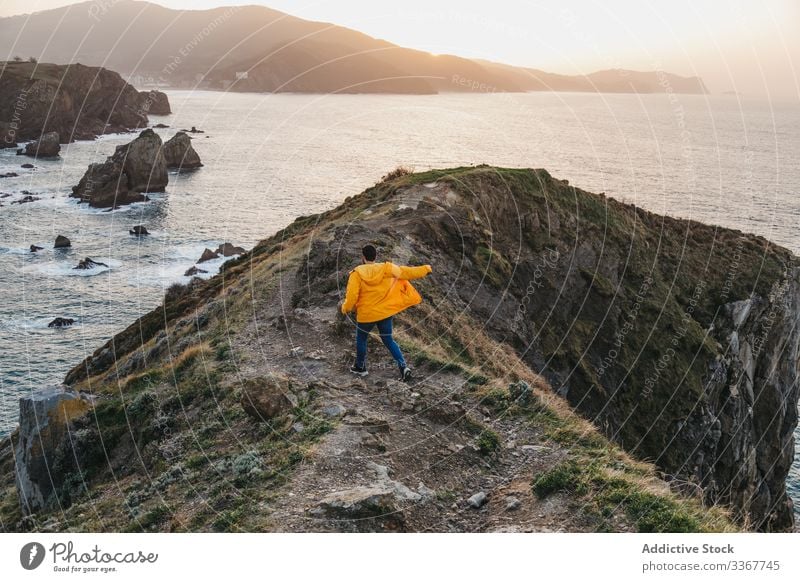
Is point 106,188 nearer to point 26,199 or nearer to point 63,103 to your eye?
point 26,199

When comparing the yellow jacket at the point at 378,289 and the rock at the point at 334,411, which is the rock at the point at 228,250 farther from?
the rock at the point at 334,411

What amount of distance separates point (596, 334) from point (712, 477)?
34.5 ft

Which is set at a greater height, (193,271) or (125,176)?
(125,176)

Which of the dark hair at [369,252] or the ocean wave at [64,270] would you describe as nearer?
the dark hair at [369,252]

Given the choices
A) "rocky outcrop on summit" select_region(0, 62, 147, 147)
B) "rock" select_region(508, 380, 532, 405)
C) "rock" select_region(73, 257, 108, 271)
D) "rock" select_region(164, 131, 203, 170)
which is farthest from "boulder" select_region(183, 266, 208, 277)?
"rocky outcrop on summit" select_region(0, 62, 147, 147)

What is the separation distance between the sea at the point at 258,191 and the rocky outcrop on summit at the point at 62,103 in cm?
1135

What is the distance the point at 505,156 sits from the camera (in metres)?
122

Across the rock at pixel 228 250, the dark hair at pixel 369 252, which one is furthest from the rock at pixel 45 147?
the dark hair at pixel 369 252

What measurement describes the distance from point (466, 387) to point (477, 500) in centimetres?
467

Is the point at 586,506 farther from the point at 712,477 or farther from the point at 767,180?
the point at 767,180

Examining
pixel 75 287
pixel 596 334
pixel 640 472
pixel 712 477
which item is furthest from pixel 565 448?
pixel 75 287

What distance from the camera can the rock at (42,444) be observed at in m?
17.2

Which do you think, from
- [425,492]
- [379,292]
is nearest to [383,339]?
[379,292]

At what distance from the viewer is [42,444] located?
57.6ft
